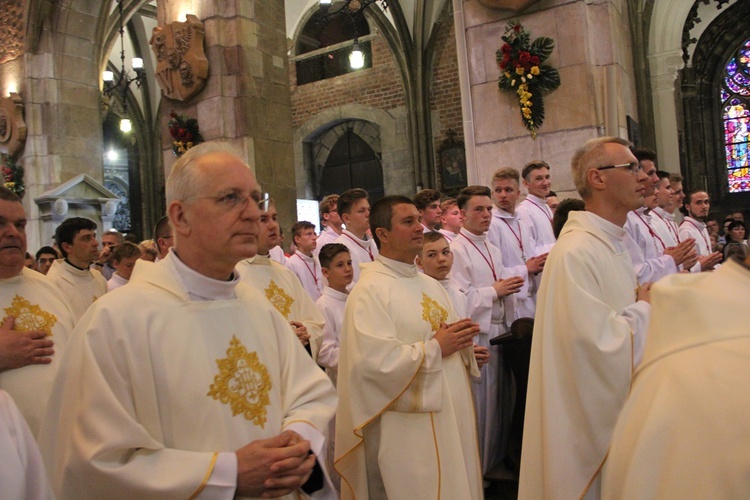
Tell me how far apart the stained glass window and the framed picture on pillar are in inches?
279

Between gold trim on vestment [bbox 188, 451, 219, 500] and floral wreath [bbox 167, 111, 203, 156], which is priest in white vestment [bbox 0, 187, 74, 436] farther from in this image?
floral wreath [bbox 167, 111, 203, 156]

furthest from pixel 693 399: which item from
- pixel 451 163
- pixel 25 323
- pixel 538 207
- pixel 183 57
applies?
pixel 451 163

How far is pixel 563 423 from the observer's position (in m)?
3.06

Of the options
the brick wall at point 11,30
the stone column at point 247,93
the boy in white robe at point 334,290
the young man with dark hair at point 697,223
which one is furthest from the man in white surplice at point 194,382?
the brick wall at point 11,30

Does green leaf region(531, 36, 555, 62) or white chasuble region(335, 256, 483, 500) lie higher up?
green leaf region(531, 36, 555, 62)

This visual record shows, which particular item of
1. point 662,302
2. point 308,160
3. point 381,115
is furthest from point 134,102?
point 662,302

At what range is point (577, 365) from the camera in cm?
300

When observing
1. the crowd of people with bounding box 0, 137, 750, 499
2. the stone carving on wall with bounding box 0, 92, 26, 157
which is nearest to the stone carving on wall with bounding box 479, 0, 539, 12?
the crowd of people with bounding box 0, 137, 750, 499

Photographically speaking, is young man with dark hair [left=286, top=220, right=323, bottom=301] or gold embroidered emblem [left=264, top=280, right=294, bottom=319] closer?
gold embroidered emblem [left=264, top=280, right=294, bottom=319]

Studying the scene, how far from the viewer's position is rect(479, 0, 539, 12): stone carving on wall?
22.2ft

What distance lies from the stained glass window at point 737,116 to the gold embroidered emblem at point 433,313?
55.5 feet

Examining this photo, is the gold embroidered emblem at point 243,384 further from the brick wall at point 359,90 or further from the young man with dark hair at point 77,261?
the brick wall at point 359,90

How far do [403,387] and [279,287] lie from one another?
157 cm

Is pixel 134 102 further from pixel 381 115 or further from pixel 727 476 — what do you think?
pixel 727 476
